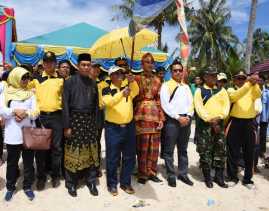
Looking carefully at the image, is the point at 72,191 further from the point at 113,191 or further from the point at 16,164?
the point at 16,164

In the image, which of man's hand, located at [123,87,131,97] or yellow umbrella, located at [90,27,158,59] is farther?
yellow umbrella, located at [90,27,158,59]

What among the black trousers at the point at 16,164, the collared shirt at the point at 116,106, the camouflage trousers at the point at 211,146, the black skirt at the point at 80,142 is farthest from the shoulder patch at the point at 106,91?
the camouflage trousers at the point at 211,146

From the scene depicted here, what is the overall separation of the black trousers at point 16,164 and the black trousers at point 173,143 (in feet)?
7.00

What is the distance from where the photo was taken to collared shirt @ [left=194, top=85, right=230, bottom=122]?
574 cm

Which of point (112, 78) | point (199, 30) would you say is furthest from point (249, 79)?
point (199, 30)

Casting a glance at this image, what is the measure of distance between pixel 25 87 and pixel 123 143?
1622 mm

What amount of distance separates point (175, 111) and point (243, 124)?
46.3 inches

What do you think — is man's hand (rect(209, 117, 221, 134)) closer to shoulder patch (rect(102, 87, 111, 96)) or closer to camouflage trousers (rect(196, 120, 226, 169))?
camouflage trousers (rect(196, 120, 226, 169))

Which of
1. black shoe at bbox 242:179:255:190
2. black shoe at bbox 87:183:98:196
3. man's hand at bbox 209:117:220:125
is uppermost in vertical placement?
man's hand at bbox 209:117:220:125

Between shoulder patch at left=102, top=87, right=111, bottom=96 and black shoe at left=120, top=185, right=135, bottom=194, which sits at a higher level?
shoulder patch at left=102, top=87, right=111, bottom=96

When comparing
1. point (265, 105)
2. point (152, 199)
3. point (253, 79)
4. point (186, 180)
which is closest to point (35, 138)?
point (152, 199)

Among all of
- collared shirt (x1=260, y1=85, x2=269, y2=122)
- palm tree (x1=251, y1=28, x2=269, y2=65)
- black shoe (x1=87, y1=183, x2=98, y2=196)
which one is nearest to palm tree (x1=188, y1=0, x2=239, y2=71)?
palm tree (x1=251, y1=28, x2=269, y2=65)

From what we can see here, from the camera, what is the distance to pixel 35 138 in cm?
484

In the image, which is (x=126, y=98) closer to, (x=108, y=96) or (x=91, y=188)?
(x=108, y=96)
